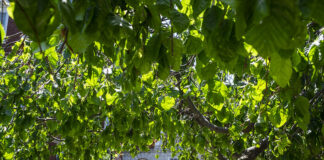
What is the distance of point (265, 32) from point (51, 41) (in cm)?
87

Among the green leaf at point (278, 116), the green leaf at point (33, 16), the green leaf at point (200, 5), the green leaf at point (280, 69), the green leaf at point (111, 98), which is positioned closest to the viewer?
the green leaf at point (33, 16)

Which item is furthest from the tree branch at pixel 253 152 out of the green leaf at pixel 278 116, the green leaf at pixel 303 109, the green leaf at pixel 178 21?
the green leaf at pixel 178 21

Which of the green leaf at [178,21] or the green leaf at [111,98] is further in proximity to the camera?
the green leaf at [111,98]

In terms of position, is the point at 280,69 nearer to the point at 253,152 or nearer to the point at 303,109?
the point at 303,109

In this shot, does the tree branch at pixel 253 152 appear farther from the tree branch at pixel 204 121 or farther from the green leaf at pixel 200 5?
the green leaf at pixel 200 5

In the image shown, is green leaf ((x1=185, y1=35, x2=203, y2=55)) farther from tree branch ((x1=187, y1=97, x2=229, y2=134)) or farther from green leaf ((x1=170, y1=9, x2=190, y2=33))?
tree branch ((x1=187, y1=97, x2=229, y2=134))

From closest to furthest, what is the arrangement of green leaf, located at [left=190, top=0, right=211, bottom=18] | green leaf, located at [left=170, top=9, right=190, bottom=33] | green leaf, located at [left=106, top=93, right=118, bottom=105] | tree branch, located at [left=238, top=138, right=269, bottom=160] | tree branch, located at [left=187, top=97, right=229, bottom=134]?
green leaf, located at [left=190, top=0, right=211, bottom=18] < green leaf, located at [left=170, top=9, right=190, bottom=33] < green leaf, located at [left=106, top=93, right=118, bottom=105] < tree branch, located at [left=187, top=97, right=229, bottom=134] < tree branch, located at [left=238, top=138, right=269, bottom=160]

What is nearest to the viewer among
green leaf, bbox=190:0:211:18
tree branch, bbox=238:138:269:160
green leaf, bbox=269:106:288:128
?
green leaf, bbox=190:0:211:18

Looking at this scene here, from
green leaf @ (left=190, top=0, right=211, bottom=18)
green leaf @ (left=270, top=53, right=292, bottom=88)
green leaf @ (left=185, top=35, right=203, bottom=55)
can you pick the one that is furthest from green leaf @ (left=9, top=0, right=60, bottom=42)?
green leaf @ (left=185, top=35, right=203, bottom=55)

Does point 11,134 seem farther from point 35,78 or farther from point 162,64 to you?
point 162,64

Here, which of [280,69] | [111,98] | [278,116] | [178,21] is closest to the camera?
[280,69]

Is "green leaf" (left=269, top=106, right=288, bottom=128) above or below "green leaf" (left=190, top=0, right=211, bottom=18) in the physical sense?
below

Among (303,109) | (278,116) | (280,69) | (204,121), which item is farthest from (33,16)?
(204,121)

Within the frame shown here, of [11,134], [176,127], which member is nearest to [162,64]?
[176,127]
